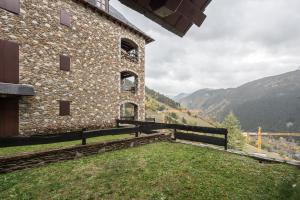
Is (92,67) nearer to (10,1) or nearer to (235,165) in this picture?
(10,1)

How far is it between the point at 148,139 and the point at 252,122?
189 m

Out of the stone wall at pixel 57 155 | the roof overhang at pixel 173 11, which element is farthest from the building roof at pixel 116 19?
the roof overhang at pixel 173 11

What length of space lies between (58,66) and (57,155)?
7.53 meters

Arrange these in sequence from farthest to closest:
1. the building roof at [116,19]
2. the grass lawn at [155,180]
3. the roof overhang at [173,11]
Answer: the building roof at [116,19], the grass lawn at [155,180], the roof overhang at [173,11]

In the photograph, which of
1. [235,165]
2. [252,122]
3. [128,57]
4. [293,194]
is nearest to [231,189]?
[293,194]

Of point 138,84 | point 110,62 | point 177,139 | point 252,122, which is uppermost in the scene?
point 110,62

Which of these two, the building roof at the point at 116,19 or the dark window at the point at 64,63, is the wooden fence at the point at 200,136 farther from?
the building roof at the point at 116,19

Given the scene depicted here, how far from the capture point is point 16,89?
8984 mm

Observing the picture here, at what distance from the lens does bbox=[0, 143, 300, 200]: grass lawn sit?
3.92 m

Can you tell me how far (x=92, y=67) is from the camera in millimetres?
13664

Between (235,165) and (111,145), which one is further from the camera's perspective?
(111,145)

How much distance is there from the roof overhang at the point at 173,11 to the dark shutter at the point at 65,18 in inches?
484

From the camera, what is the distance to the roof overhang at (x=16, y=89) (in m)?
8.48

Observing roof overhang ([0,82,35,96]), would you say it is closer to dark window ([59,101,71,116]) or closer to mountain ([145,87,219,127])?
dark window ([59,101,71,116])
